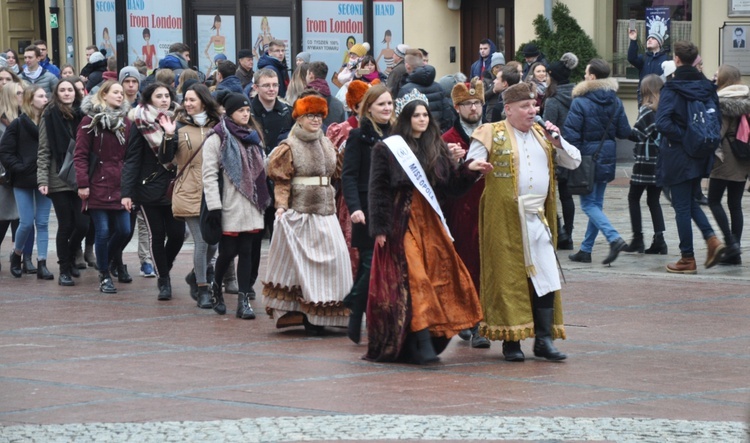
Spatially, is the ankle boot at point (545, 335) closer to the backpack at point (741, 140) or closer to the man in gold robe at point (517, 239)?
the man in gold robe at point (517, 239)

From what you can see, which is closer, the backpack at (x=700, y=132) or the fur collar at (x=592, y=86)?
the backpack at (x=700, y=132)

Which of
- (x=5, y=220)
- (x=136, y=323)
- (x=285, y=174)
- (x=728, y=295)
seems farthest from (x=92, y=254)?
(x=728, y=295)

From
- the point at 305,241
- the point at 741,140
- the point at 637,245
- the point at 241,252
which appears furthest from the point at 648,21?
the point at 305,241

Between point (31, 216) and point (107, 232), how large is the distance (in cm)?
133

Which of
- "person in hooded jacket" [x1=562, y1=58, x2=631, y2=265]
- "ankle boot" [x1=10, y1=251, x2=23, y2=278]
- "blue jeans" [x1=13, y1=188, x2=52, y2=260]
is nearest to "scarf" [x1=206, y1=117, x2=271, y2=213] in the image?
"blue jeans" [x1=13, y1=188, x2=52, y2=260]

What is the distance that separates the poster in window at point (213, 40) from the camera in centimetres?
2822

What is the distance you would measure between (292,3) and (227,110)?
16677mm

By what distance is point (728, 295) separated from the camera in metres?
12.0

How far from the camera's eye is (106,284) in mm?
12852

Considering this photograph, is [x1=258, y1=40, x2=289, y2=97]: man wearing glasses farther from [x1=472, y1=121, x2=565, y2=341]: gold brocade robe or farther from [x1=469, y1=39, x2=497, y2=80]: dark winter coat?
[x1=472, y1=121, x2=565, y2=341]: gold brocade robe

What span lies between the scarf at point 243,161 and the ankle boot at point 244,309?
2.16 feet

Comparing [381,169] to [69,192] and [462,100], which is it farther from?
[69,192]

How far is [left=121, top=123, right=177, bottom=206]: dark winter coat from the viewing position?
40.1 ft

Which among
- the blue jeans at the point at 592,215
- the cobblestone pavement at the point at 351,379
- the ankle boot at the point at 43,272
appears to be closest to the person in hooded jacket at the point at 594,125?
the blue jeans at the point at 592,215
